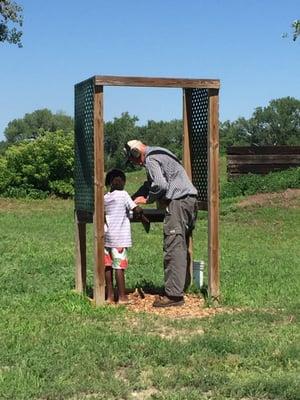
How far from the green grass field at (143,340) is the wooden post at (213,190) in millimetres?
261

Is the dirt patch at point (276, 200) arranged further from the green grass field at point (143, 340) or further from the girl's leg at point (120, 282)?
the girl's leg at point (120, 282)

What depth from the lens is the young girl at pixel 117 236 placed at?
7.45 meters

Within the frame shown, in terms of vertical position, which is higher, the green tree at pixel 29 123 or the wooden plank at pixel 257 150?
the green tree at pixel 29 123

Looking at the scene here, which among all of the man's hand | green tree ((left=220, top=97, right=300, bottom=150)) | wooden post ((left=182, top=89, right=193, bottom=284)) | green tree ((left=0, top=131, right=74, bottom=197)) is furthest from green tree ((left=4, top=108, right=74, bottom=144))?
the man's hand

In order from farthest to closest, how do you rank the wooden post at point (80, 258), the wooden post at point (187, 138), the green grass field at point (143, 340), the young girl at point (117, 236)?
the wooden post at point (187, 138)
the wooden post at point (80, 258)
the young girl at point (117, 236)
the green grass field at point (143, 340)

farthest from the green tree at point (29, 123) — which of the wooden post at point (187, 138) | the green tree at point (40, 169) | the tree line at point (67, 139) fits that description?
the wooden post at point (187, 138)

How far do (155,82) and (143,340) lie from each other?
9.26 ft

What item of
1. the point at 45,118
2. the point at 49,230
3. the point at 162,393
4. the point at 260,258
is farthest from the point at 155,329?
the point at 45,118

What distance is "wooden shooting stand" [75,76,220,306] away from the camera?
7.11 metres

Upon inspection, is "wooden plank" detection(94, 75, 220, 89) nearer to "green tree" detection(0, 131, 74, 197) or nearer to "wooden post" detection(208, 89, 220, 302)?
"wooden post" detection(208, 89, 220, 302)

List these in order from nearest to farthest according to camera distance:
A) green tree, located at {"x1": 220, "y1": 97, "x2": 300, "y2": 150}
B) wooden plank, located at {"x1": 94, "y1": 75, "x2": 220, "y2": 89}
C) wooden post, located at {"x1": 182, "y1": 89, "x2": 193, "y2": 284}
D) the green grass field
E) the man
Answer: the green grass field < wooden plank, located at {"x1": 94, "y1": 75, "x2": 220, "y2": 89} < the man < wooden post, located at {"x1": 182, "y1": 89, "x2": 193, "y2": 284} < green tree, located at {"x1": 220, "y1": 97, "x2": 300, "y2": 150}

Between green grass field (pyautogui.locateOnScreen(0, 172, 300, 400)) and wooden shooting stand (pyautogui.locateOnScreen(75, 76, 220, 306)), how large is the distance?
18.7 inches

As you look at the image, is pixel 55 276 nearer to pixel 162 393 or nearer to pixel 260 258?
pixel 260 258

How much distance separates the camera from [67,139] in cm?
2444
